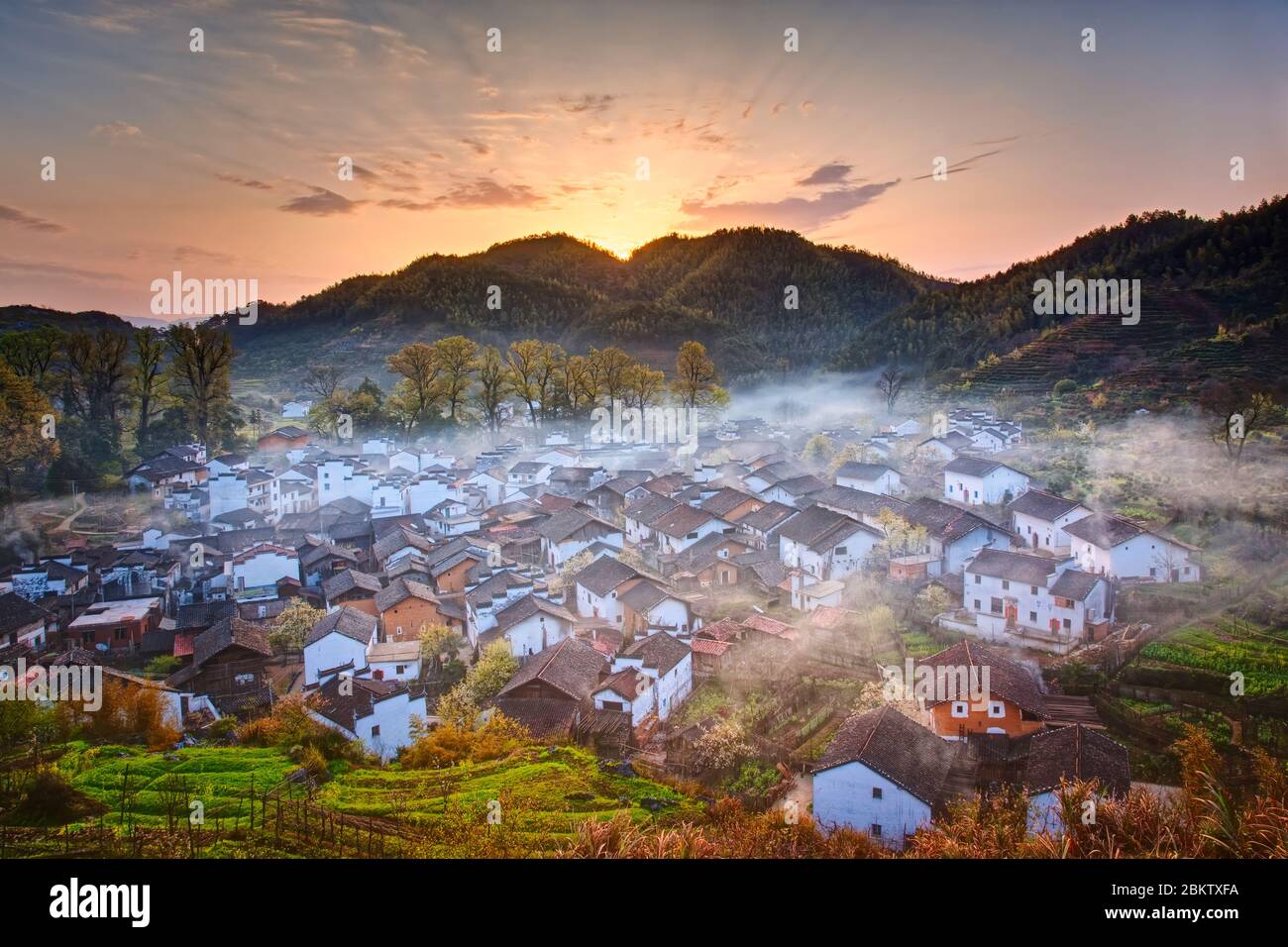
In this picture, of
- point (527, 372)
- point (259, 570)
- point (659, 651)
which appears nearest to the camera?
point (659, 651)

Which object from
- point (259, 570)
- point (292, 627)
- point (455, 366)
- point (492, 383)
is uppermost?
point (455, 366)

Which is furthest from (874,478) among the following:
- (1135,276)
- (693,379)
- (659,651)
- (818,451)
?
(693,379)

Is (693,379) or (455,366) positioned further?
(693,379)

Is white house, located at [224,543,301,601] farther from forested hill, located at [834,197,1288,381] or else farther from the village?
forested hill, located at [834,197,1288,381]

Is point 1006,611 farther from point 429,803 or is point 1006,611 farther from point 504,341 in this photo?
point 504,341

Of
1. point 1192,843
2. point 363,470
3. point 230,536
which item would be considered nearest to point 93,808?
point 1192,843

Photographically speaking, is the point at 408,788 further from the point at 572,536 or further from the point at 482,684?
the point at 572,536

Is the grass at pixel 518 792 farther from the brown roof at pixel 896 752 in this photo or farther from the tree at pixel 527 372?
the tree at pixel 527 372
